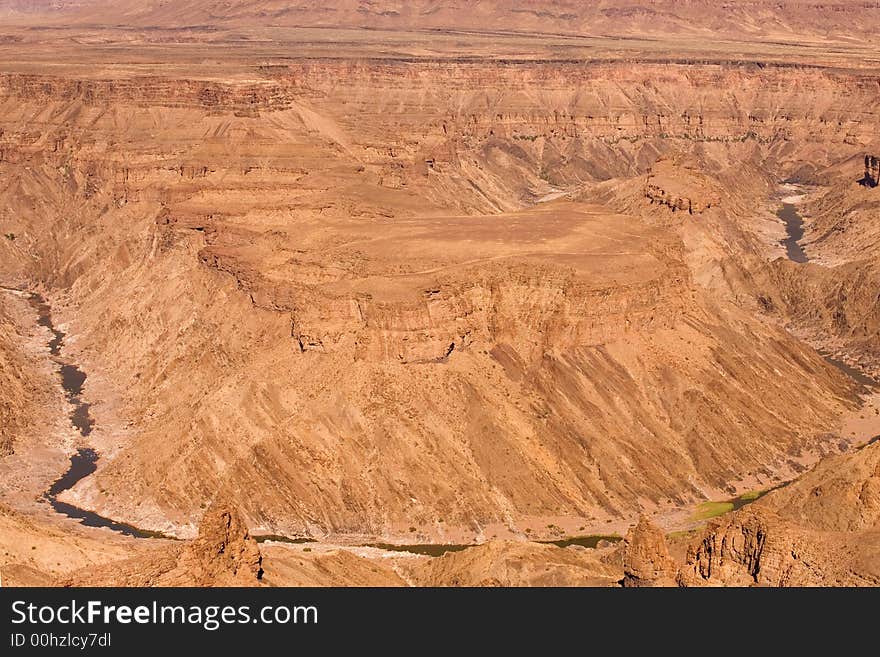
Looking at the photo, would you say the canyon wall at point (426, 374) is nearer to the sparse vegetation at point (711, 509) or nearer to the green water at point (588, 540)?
the sparse vegetation at point (711, 509)

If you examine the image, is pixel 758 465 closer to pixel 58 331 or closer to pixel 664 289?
pixel 664 289

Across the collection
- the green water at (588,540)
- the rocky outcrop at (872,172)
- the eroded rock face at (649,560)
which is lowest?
the green water at (588,540)

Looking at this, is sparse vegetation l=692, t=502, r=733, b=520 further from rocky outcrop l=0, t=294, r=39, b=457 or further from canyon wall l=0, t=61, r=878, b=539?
rocky outcrop l=0, t=294, r=39, b=457

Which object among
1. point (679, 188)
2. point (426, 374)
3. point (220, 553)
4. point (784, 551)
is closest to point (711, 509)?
point (426, 374)

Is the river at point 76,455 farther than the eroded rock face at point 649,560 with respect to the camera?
Yes

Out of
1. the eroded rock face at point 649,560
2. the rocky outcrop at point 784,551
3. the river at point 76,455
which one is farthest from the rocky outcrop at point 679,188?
the eroded rock face at point 649,560

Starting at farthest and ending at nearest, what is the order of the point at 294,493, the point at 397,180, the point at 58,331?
the point at 397,180
the point at 58,331
the point at 294,493

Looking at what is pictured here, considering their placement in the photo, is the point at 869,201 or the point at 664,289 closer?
the point at 664,289

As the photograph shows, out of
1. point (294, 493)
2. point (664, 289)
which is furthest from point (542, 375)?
point (294, 493)

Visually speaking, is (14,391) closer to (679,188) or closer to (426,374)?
(426,374)
